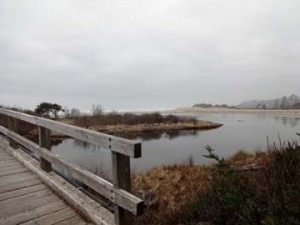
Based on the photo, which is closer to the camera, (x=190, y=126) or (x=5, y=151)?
(x=5, y=151)

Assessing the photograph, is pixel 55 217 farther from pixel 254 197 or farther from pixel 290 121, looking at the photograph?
pixel 290 121

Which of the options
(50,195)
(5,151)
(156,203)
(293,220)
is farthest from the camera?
(156,203)

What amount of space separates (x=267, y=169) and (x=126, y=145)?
2104mm

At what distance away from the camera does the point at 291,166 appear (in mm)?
3527

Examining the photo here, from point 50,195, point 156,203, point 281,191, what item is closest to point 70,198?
point 50,195

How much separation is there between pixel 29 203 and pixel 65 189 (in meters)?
0.42

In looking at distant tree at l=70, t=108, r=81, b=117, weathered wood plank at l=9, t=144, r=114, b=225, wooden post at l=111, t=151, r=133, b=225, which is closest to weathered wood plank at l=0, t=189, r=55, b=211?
weathered wood plank at l=9, t=144, r=114, b=225

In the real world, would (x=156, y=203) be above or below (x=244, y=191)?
below

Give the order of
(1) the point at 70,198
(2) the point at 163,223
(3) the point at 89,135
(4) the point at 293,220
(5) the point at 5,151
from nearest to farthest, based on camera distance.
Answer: (4) the point at 293,220 < (3) the point at 89,135 < (1) the point at 70,198 < (2) the point at 163,223 < (5) the point at 5,151

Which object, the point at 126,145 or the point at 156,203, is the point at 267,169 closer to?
the point at 126,145

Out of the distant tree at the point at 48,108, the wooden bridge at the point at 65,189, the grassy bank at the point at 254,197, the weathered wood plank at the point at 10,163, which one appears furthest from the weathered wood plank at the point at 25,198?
→ the distant tree at the point at 48,108

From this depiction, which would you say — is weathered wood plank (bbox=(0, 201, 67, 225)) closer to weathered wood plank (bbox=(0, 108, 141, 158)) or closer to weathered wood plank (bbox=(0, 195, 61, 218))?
weathered wood plank (bbox=(0, 195, 61, 218))

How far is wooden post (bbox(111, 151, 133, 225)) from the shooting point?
2.63 meters

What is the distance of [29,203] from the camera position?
11.4 feet
